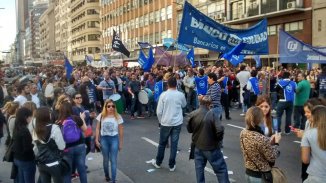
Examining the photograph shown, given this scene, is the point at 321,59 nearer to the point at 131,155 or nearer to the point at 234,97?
the point at 234,97

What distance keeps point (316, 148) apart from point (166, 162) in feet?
15.5

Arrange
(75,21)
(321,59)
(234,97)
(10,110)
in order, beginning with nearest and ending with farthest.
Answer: (10,110) → (321,59) → (234,97) → (75,21)

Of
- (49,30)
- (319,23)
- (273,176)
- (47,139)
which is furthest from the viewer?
(49,30)

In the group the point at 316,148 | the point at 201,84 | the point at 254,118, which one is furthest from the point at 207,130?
the point at 201,84

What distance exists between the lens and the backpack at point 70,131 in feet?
19.7

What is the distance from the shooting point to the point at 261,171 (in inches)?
185

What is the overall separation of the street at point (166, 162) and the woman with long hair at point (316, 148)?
2.90 m

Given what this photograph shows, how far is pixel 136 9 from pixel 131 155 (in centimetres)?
6251

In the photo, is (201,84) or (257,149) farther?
(201,84)

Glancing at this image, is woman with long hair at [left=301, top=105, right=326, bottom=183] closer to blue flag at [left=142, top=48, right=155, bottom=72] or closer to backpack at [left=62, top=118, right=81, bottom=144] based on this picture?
backpack at [left=62, top=118, right=81, bottom=144]

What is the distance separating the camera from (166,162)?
8648mm

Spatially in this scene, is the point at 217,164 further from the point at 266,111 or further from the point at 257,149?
the point at 257,149

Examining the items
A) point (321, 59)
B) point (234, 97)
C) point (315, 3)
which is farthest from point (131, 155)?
point (315, 3)

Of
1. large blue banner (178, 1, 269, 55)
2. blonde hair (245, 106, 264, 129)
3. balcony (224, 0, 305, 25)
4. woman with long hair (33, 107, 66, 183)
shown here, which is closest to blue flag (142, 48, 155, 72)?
large blue banner (178, 1, 269, 55)
